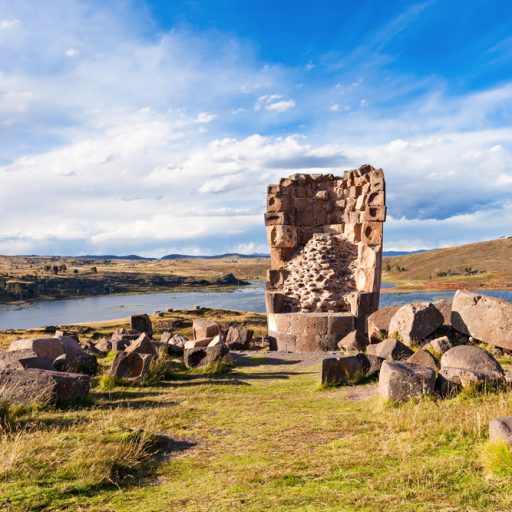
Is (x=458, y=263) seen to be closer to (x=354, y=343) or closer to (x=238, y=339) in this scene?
(x=238, y=339)

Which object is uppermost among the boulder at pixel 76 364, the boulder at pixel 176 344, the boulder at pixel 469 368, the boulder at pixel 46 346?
the boulder at pixel 469 368

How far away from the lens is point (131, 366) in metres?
9.21

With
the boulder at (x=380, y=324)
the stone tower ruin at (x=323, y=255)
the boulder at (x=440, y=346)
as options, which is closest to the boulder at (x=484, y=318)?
the boulder at (x=440, y=346)

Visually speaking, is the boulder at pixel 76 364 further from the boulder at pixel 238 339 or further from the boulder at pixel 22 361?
the boulder at pixel 238 339

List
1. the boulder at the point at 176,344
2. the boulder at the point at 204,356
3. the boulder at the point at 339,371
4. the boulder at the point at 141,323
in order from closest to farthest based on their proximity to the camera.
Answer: the boulder at the point at 339,371 < the boulder at the point at 204,356 < the boulder at the point at 176,344 < the boulder at the point at 141,323

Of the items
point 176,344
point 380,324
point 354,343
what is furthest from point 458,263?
point 176,344

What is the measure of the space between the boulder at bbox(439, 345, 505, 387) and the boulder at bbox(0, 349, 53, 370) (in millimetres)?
6057

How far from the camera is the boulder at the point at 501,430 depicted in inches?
159

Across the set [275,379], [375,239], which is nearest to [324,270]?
[375,239]

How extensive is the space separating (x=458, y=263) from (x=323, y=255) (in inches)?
2263

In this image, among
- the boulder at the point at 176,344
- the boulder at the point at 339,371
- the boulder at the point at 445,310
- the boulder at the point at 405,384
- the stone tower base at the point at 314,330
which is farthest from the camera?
the stone tower base at the point at 314,330

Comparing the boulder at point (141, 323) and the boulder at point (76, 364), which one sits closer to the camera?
the boulder at point (76, 364)

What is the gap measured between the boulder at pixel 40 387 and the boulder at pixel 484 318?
7.79 meters

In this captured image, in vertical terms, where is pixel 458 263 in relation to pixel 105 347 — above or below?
above
